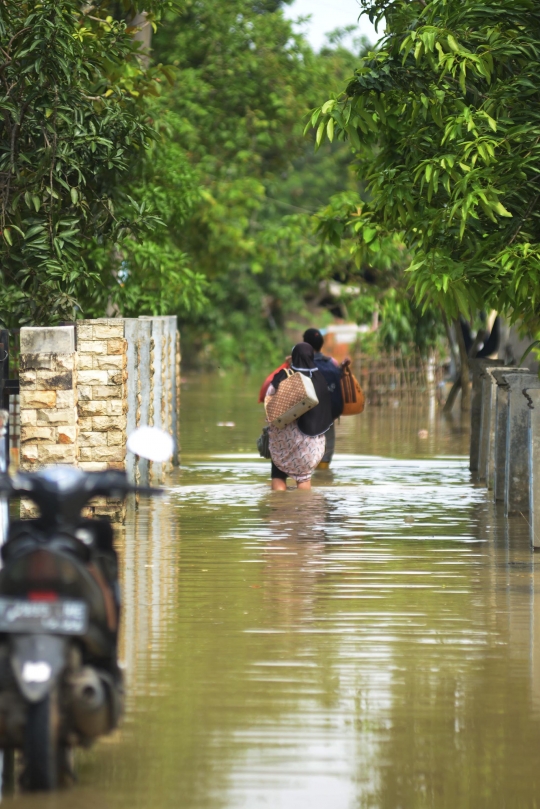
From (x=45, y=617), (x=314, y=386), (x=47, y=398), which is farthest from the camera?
(x=314, y=386)

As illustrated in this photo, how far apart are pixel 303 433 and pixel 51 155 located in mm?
3687

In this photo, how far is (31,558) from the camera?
5574 mm

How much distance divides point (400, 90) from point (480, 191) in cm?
167

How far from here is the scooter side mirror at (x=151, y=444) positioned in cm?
575

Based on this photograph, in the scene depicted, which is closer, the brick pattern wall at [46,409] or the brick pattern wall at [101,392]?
the brick pattern wall at [46,409]

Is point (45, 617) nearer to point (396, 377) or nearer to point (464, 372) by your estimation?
point (464, 372)

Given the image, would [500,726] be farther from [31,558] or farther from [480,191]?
[480,191]

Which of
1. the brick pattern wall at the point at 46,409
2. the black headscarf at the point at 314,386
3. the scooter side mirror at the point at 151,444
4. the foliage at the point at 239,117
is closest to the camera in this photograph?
the scooter side mirror at the point at 151,444

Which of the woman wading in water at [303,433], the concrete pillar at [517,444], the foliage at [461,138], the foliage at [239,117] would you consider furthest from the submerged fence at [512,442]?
the foliage at [239,117]

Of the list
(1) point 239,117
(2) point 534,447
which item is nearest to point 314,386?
(2) point 534,447

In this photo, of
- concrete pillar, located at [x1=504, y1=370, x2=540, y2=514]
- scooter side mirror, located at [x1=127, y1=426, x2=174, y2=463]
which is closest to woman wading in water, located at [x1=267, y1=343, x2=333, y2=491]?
concrete pillar, located at [x1=504, y1=370, x2=540, y2=514]

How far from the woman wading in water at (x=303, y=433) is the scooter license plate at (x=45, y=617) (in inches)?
401

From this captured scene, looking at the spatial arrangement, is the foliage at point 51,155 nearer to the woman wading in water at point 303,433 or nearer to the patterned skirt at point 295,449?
the woman wading in water at point 303,433

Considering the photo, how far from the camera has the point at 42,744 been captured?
A: 5535mm
